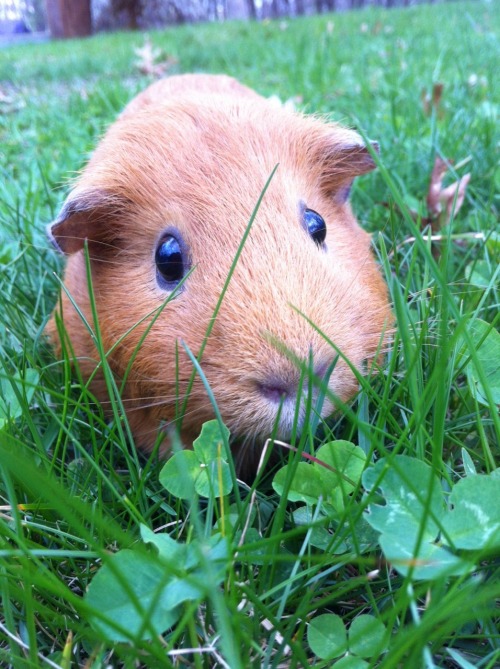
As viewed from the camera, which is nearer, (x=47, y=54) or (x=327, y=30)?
(x=327, y=30)

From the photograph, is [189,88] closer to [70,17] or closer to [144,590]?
[144,590]

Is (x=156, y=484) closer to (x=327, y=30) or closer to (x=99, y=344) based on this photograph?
(x=99, y=344)

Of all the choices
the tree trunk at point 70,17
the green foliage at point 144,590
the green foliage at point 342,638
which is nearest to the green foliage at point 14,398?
the green foliage at point 144,590

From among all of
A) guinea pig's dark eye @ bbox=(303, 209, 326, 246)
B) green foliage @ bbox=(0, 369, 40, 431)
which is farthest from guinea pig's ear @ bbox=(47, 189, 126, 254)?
guinea pig's dark eye @ bbox=(303, 209, 326, 246)

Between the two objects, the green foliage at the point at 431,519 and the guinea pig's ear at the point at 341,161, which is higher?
the guinea pig's ear at the point at 341,161

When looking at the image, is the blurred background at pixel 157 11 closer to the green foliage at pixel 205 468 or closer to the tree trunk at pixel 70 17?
the tree trunk at pixel 70 17

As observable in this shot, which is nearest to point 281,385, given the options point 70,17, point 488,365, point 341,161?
point 488,365

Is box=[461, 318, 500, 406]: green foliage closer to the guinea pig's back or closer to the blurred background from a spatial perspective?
the guinea pig's back

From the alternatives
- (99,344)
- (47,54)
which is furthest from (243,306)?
(47,54)
